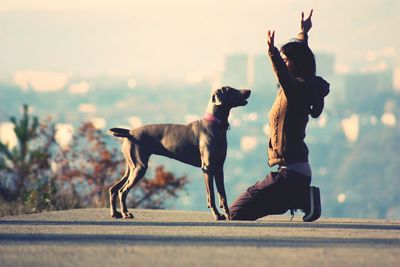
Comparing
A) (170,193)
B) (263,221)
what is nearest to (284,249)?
(263,221)

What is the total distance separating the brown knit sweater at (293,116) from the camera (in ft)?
40.6

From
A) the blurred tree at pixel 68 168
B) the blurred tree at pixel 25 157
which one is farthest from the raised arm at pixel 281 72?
the blurred tree at pixel 25 157

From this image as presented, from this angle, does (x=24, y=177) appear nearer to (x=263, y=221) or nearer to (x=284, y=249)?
(x=263, y=221)

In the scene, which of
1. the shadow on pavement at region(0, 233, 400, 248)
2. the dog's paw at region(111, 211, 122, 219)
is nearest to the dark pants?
the dog's paw at region(111, 211, 122, 219)

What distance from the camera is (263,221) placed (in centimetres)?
1320

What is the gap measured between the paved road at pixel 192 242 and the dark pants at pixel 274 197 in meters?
0.16

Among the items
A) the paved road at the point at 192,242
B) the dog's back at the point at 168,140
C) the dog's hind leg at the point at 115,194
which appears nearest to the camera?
the paved road at the point at 192,242

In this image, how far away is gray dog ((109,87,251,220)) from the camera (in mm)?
13125

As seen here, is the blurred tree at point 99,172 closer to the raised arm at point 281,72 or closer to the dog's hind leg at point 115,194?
the dog's hind leg at point 115,194

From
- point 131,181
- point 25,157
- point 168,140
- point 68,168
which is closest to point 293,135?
point 168,140

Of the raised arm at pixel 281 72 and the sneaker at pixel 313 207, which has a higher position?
the raised arm at pixel 281 72

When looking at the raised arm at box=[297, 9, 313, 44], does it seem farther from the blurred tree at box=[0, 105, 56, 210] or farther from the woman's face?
the blurred tree at box=[0, 105, 56, 210]

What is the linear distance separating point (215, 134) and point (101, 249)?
11.4 ft

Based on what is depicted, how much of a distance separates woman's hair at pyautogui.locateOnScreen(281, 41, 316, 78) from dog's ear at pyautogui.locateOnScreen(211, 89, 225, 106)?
0.95 meters
